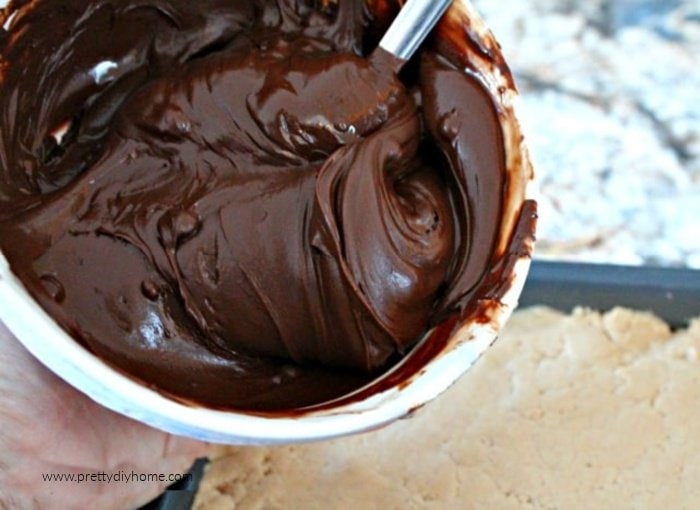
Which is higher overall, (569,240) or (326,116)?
(326,116)

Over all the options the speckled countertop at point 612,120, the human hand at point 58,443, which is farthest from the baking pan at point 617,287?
the human hand at point 58,443

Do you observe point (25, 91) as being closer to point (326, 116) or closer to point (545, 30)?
point (326, 116)

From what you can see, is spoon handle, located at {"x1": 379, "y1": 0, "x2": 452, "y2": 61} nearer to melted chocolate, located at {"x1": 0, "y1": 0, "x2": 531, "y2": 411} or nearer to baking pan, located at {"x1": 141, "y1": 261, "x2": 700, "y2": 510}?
melted chocolate, located at {"x1": 0, "y1": 0, "x2": 531, "y2": 411}

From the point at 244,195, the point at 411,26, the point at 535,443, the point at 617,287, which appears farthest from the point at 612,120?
the point at 244,195

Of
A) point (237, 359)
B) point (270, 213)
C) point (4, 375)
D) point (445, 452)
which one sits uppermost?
point (270, 213)

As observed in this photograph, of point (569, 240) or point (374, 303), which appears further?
point (569, 240)

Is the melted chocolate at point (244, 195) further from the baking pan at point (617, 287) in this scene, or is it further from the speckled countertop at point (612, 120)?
the speckled countertop at point (612, 120)

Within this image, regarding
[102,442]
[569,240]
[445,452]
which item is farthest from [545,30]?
[102,442]
